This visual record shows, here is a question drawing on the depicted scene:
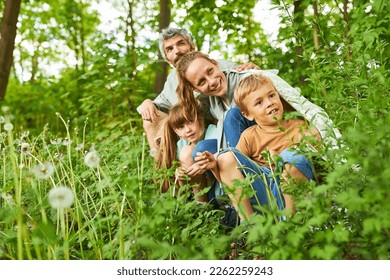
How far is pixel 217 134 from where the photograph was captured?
91.7 inches

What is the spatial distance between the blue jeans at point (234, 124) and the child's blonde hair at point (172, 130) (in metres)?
0.29

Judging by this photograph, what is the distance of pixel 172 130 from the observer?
2.55 metres

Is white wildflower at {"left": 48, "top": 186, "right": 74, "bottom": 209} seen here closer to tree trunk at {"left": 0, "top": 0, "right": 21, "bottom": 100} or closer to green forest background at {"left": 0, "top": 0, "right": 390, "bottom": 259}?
green forest background at {"left": 0, "top": 0, "right": 390, "bottom": 259}

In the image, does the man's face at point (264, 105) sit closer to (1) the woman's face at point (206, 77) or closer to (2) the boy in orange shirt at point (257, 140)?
(2) the boy in orange shirt at point (257, 140)

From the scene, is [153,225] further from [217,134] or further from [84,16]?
[84,16]

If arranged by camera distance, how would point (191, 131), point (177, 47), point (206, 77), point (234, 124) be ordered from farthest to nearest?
point (177, 47) < point (191, 131) < point (206, 77) < point (234, 124)

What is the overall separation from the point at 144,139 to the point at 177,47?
1.31 metres

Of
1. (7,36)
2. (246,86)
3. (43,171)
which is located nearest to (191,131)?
(246,86)

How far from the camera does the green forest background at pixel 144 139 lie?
4.02 ft

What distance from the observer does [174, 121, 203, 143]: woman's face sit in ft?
8.08

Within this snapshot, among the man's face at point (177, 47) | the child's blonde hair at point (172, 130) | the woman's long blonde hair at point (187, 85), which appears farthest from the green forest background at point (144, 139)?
the man's face at point (177, 47)

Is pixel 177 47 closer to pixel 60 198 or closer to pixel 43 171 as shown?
pixel 43 171

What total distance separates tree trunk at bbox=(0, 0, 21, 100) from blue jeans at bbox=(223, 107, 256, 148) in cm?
288

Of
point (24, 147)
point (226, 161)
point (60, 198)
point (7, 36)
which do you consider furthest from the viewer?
point (7, 36)
